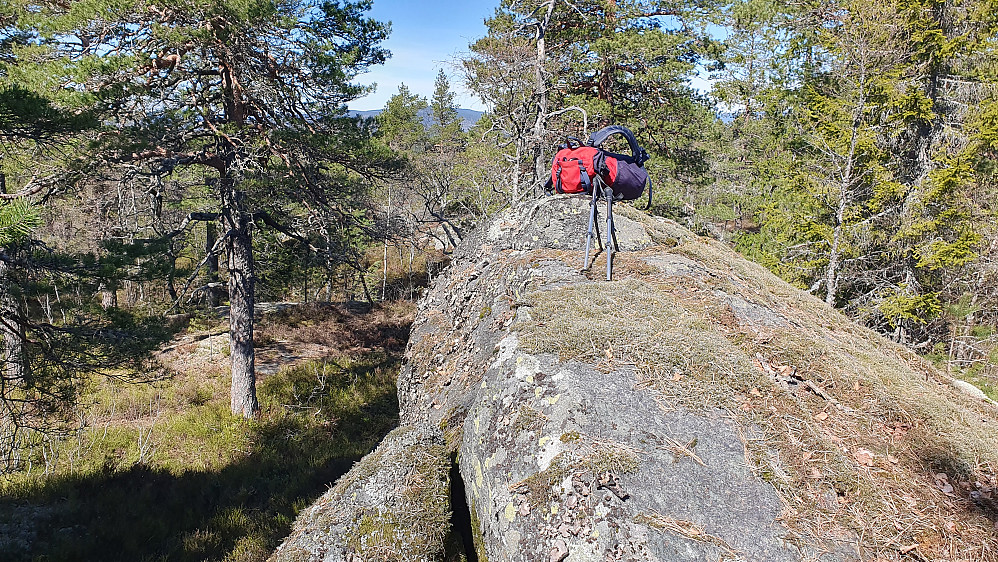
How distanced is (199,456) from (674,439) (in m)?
10.0

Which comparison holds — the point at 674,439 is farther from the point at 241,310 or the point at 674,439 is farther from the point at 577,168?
the point at 241,310

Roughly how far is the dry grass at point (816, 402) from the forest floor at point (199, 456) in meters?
6.35

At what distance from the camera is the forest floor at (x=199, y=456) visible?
6.86 meters

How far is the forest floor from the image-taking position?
686cm

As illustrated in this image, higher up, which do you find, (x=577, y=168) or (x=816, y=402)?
(x=577, y=168)

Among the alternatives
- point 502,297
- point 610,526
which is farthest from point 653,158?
point 610,526

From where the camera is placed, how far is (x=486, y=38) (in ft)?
42.1

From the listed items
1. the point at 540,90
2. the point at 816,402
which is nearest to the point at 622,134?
the point at 816,402

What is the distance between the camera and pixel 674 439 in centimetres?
247

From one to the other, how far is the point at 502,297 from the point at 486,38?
35.6ft

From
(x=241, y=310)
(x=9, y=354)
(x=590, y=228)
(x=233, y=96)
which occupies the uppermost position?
(x=233, y=96)

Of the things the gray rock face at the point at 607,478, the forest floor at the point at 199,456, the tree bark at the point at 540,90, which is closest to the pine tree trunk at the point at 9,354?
the forest floor at the point at 199,456

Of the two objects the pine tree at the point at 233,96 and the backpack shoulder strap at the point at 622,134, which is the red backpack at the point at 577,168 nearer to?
the backpack shoulder strap at the point at 622,134

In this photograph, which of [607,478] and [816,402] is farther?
[816,402]
